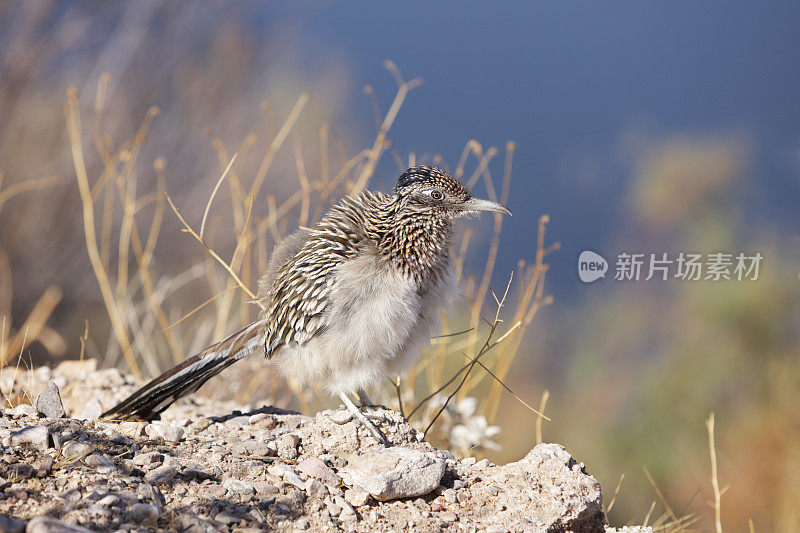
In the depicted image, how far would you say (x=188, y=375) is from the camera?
12.4 ft

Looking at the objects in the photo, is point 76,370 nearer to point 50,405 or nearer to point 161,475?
point 50,405

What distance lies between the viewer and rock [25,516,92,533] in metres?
2.04

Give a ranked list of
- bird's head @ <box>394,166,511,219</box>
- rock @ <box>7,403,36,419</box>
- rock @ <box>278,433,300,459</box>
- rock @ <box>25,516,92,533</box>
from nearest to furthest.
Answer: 1. rock @ <box>25,516,92,533</box>
2. rock @ <box>278,433,300,459</box>
3. rock @ <box>7,403,36,419</box>
4. bird's head @ <box>394,166,511,219</box>

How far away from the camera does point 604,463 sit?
6516 mm

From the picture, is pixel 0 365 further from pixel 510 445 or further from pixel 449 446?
pixel 510 445

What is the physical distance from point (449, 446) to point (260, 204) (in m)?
5.80

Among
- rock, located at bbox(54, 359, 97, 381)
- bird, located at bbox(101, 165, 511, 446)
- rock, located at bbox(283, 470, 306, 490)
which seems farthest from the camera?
rock, located at bbox(54, 359, 97, 381)

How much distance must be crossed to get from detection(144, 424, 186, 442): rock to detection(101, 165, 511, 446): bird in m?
0.41

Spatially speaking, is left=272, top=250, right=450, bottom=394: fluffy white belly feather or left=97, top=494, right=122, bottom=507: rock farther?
left=272, top=250, right=450, bottom=394: fluffy white belly feather

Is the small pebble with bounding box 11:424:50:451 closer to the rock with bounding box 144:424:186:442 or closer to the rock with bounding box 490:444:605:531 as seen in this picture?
the rock with bounding box 144:424:186:442

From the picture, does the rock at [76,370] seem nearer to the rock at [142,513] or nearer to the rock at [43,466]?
the rock at [43,466]

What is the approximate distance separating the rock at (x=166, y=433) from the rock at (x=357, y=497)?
85 centimetres

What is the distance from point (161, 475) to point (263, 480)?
369mm

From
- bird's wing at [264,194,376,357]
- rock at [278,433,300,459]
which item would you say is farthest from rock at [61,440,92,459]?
bird's wing at [264,194,376,357]
